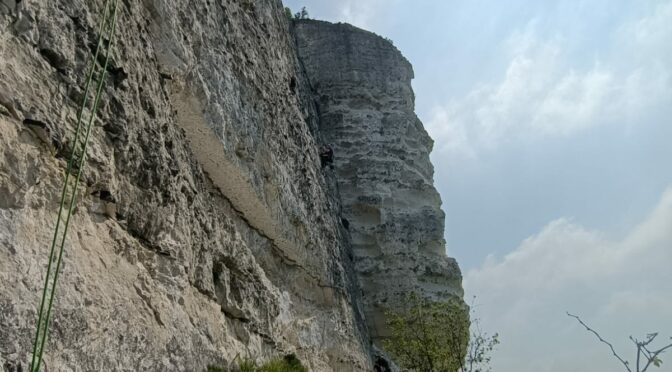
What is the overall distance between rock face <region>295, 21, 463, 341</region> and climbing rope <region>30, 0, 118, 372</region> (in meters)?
13.4

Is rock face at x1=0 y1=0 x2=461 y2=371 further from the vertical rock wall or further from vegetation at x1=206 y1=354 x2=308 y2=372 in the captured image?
vegetation at x1=206 y1=354 x2=308 y2=372

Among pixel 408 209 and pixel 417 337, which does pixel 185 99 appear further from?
pixel 408 209

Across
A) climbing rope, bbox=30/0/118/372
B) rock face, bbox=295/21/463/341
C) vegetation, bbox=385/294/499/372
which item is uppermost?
rock face, bbox=295/21/463/341

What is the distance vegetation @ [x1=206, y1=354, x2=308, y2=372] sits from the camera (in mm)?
5814

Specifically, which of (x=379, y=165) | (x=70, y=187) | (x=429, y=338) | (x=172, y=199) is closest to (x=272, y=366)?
(x=172, y=199)

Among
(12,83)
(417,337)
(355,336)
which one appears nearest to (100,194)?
(12,83)

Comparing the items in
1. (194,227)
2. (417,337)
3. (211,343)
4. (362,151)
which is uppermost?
(362,151)

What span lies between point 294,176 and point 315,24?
11802 mm

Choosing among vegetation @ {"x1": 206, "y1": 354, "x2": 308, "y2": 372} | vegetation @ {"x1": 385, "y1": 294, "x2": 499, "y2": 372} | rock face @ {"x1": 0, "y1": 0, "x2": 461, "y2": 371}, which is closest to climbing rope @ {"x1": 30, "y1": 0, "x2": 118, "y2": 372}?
rock face @ {"x1": 0, "y1": 0, "x2": 461, "y2": 371}

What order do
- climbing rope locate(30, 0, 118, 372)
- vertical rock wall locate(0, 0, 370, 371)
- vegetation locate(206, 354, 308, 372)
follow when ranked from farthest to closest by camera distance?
vegetation locate(206, 354, 308, 372), vertical rock wall locate(0, 0, 370, 371), climbing rope locate(30, 0, 118, 372)

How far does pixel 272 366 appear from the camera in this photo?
6785 mm

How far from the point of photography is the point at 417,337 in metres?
14.7

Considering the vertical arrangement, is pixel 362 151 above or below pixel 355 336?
above

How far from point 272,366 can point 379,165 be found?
12244 millimetres
